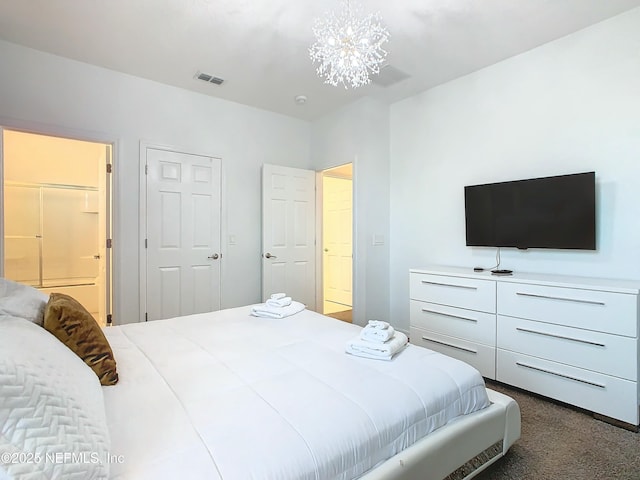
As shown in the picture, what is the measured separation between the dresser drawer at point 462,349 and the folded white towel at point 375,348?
138 centimetres

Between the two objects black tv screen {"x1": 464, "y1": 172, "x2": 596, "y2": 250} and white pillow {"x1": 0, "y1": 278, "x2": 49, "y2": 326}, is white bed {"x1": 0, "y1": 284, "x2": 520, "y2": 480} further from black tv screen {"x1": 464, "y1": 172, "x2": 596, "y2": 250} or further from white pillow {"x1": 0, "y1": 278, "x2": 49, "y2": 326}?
black tv screen {"x1": 464, "y1": 172, "x2": 596, "y2": 250}

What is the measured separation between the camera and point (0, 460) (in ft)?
2.13

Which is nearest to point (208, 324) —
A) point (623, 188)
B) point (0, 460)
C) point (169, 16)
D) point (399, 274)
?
point (0, 460)

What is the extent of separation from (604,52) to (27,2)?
412 cm

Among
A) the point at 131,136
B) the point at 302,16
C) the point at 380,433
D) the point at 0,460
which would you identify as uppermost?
the point at 302,16

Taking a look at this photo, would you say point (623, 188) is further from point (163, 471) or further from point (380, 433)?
point (163, 471)

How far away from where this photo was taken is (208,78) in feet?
10.9

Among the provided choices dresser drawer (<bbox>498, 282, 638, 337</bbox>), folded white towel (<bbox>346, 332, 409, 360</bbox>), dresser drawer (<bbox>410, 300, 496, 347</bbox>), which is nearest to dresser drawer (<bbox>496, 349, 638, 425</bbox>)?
dresser drawer (<bbox>410, 300, 496, 347</bbox>)

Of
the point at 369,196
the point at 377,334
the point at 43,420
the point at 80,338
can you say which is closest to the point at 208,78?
the point at 369,196

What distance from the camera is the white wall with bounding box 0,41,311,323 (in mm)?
2863

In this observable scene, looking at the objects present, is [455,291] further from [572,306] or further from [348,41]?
[348,41]

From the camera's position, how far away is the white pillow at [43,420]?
2.26ft

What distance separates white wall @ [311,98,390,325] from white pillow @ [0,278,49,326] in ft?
9.44

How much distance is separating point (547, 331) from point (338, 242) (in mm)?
3656
